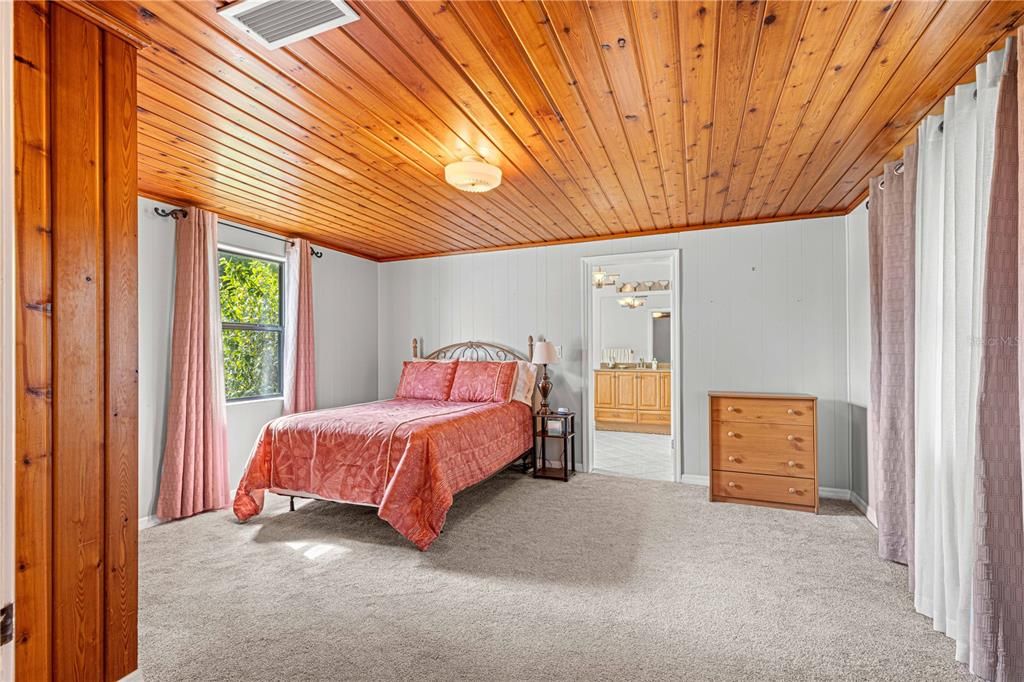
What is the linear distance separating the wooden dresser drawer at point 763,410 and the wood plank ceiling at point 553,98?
4.98 feet

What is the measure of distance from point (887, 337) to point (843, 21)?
181 centimetres

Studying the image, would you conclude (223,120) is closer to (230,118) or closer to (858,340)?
(230,118)

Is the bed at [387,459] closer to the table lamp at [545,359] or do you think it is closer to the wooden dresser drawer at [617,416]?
the table lamp at [545,359]

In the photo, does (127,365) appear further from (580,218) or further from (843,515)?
(843,515)

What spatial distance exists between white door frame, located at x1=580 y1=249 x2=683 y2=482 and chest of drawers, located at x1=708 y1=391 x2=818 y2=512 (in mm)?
613

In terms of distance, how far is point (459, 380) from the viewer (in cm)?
484

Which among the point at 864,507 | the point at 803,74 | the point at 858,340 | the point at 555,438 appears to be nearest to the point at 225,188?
the point at 803,74

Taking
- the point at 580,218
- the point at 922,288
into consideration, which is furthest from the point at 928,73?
the point at 580,218

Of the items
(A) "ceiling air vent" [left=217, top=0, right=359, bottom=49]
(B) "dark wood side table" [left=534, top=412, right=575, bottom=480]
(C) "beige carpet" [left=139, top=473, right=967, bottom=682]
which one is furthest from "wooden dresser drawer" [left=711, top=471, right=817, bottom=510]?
(A) "ceiling air vent" [left=217, top=0, right=359, bottom=49]

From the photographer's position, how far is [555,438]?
4945 mm

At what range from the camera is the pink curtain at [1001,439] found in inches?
66.7

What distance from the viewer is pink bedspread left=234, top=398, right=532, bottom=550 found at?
3035mm

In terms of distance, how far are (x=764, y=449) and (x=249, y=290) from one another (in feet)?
14.7

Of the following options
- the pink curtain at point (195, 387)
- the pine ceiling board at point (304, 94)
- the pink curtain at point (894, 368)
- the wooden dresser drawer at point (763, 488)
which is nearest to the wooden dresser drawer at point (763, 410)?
the wooden dresser drawer at point (763, 488)
